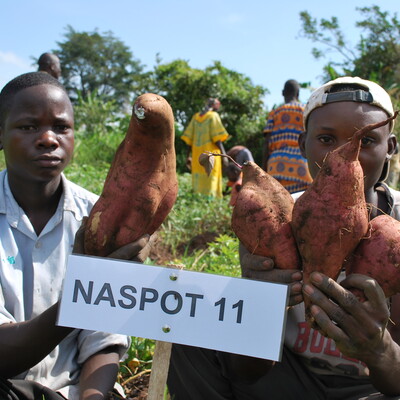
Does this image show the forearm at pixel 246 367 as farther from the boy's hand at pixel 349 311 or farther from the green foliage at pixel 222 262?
the green foliage at pixel 222 262

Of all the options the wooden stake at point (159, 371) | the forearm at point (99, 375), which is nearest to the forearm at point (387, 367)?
the wooden stake at point (159, 371)

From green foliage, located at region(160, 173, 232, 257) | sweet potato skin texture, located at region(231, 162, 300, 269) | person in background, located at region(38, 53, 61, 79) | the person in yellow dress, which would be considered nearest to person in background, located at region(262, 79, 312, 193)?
green foliage, located at region(160, 173, 232, 257)

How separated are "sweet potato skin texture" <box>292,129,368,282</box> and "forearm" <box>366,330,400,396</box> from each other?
0.21 metres

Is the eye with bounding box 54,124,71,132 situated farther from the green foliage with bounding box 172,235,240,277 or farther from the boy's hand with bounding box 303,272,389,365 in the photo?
the green foliage with bounding box 172,235,240,277

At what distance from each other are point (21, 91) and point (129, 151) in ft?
1.77

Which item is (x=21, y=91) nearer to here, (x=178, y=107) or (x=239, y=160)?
(x=239, y=160)

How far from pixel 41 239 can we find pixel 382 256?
113 centimetres

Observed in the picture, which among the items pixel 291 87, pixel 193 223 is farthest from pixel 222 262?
pixel 291 87

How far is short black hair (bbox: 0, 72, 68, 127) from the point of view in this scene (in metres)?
1.66

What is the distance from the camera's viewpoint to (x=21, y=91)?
5.39 feet

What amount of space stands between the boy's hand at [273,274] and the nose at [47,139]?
2.64 feet

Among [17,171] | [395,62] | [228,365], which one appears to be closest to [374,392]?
[228,365]

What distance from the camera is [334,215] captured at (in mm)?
1150

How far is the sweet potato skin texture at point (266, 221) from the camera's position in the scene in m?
1.22
